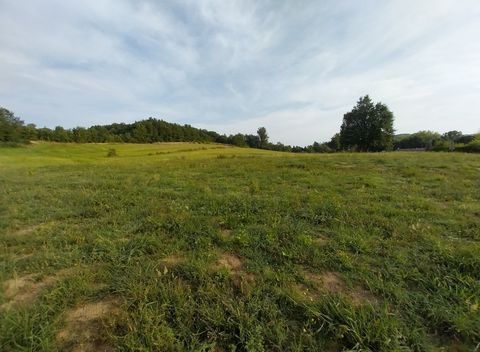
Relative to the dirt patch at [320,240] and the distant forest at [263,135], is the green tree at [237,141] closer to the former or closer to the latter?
the distant forest at [263,135]

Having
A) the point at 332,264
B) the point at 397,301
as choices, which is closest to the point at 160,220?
the point at 332,264

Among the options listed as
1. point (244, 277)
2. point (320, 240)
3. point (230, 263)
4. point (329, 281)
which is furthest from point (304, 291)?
point (320, 240)

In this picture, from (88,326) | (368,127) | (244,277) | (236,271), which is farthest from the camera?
(368,127)

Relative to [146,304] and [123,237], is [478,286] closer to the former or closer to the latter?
[146,304]

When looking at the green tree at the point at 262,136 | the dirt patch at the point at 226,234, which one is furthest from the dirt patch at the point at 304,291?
the green tree at the point at 262,136

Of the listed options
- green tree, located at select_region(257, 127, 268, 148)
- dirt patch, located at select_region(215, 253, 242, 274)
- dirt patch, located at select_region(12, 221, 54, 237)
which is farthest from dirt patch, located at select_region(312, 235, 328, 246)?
green tree, located at select_region(257, 127, 268, 148)

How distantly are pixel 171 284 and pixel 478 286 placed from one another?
3939mm

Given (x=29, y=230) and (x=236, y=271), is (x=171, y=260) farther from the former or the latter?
(x=29, y=230)

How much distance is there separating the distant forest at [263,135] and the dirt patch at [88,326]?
148 ft

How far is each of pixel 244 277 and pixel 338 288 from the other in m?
1.25

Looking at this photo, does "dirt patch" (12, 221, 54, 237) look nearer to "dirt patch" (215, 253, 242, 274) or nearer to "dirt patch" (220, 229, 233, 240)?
"dirt patch" (220, 229, 233, 240)

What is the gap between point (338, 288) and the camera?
10.3 ft

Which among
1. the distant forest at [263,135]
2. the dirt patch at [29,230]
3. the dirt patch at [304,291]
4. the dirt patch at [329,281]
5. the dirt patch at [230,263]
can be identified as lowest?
the dirt patch at [29,230]

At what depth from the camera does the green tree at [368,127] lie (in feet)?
174
